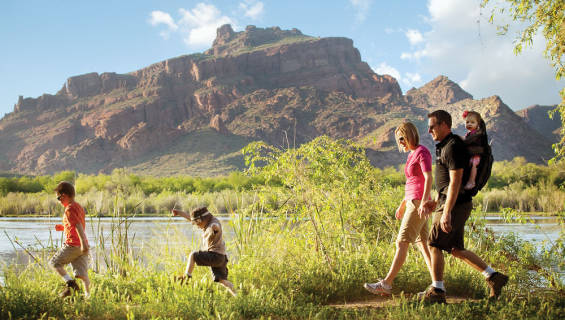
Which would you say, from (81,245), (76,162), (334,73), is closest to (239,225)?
(81,245)

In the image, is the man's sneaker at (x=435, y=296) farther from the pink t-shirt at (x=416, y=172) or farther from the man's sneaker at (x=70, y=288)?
the man's sneaker at (x=70, y=288)

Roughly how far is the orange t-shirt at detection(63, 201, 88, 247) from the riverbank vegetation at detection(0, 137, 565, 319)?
1.85ft

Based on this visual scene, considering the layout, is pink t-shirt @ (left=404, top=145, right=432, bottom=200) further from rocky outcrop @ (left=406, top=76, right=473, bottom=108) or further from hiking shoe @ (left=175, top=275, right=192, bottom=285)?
rocky outcrop @ (left=406, top=76, right=473, bottom=108)

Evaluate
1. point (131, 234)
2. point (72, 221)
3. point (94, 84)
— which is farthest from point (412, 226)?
point (94, 84)

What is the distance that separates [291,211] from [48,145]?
126447 mm

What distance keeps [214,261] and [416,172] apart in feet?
7.36

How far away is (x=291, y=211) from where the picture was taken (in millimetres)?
8156

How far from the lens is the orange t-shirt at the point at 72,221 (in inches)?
213

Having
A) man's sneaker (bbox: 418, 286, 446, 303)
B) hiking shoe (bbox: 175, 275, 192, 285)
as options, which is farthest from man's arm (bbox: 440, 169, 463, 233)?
hiking shoe (bbox: 175, 275, 192, 285)

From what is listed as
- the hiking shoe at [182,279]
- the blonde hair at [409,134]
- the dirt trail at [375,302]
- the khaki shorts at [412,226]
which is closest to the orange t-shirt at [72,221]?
the hiking shoe at [182,279]

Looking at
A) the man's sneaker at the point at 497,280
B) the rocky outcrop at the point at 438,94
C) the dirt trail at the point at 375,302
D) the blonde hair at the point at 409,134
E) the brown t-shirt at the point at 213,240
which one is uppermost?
the rocky outcrop at the point at 438,94

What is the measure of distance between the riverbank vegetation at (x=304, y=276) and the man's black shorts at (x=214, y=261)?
7.2 inches

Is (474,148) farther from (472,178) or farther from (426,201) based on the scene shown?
(426,201)

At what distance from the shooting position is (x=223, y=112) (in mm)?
120312
